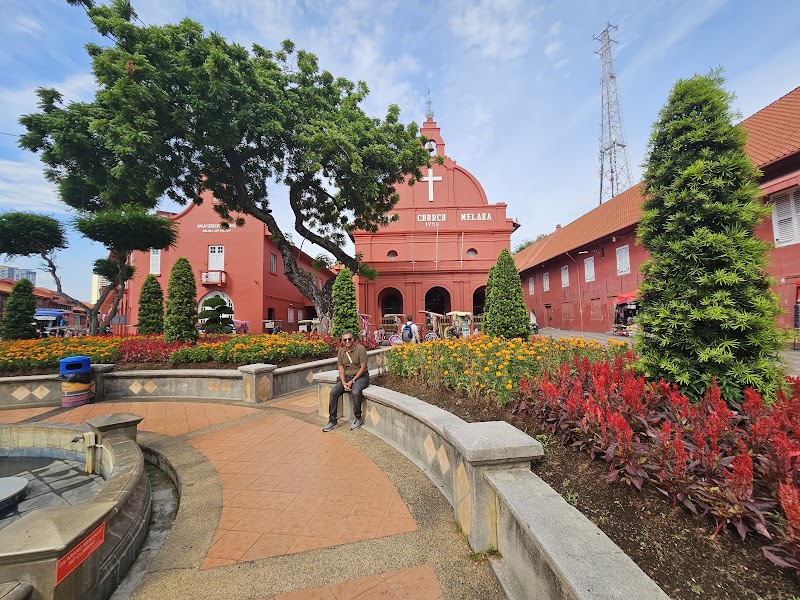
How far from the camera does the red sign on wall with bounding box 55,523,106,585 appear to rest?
1.78 metres

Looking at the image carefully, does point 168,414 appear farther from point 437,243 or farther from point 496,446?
point 437,243

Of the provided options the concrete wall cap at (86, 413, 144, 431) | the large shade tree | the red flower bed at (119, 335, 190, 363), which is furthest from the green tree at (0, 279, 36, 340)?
the concrete wall cap at (86, 413, 144, 431)

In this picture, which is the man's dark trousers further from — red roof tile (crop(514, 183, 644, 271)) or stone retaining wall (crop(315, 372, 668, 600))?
red roof tile (crop(514, 183, 644, 271))

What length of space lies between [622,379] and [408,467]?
245cm

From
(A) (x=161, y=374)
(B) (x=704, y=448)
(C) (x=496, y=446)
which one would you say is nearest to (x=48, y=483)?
(A) (x=161, y=374)

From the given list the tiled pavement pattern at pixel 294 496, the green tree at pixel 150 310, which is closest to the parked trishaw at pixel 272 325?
the green tree at pixel 150 310

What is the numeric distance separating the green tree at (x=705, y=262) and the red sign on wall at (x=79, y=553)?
450cm

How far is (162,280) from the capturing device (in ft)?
70.9

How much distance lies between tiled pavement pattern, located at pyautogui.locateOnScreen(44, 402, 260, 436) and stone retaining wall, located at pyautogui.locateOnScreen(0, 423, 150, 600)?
2.06m

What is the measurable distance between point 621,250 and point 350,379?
17.8m

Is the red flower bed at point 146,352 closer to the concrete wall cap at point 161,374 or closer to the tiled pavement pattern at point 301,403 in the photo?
the concrete wall cap at point 161,374

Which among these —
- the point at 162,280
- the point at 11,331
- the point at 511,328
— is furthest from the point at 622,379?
the point at 162,280

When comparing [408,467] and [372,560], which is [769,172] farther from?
[372,560]

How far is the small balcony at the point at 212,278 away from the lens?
20891 millimetres
